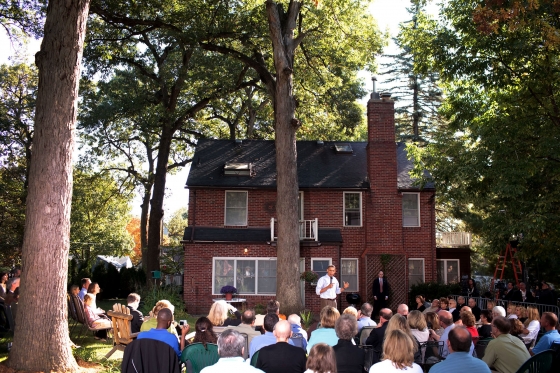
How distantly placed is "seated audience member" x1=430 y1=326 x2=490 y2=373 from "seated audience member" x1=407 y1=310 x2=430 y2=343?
3.02 m

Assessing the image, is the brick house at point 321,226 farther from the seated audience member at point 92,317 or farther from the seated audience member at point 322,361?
the seated audience member at point 322,361

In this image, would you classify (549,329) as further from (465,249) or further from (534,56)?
(465,249)

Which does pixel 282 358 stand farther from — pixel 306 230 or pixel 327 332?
pixel 306 230

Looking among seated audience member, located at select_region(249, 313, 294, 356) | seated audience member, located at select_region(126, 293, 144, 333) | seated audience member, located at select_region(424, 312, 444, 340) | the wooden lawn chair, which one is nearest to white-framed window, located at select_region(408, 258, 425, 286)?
seated audience member, located at select_region(424, 312, 444, 340)

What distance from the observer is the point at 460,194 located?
18250 millimetres

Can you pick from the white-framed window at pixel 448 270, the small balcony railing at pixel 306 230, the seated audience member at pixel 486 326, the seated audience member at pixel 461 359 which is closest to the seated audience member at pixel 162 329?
the seated audience member at pixel 461 359

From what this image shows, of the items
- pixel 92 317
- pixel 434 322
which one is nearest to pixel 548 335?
pixel 434 322

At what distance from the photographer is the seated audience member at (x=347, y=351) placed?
20.7 ft

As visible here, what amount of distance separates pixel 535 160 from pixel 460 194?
2.36 metres

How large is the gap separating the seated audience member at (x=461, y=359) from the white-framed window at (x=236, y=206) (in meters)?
19.1

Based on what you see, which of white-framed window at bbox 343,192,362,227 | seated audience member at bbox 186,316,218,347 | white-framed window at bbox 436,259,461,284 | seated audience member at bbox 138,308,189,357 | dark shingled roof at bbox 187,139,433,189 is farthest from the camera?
white-framed window at bbox 436,259,461,284

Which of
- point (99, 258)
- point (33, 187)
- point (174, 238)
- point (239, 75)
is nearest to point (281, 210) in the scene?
point (33, 187)

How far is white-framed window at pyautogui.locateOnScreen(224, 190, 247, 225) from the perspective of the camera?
24547mm

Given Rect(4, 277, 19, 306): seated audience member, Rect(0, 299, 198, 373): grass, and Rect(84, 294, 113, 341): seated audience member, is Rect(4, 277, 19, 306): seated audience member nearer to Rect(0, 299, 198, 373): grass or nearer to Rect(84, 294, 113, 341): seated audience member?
Rect(0, 299, 198, 373): grass
